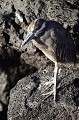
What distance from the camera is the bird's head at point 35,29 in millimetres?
3121

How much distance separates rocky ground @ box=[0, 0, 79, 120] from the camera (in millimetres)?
3428

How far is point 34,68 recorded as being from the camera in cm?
435

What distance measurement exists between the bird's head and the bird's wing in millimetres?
169

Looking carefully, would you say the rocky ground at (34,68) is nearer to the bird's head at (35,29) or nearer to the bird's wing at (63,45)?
the bird's wing at (63,45)

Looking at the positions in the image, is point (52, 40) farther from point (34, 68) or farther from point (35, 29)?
point (34, 68)

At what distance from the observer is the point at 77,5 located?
13.1ft

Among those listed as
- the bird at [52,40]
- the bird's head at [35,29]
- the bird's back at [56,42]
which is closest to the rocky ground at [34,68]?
the bird at [52,40]

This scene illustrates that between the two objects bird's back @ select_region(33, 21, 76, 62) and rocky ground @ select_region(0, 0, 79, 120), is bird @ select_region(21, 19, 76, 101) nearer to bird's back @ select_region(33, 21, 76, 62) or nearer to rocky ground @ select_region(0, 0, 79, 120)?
bird's back @ select_region(33, 21, 76, 62)

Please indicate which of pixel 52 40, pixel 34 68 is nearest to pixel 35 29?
pixel 52 40

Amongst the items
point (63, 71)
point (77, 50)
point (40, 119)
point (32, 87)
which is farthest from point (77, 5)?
point (40, 119)

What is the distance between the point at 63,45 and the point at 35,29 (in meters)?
0.41

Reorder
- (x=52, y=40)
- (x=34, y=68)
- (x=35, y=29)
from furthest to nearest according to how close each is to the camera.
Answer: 1. (x=34, y=68)
2. (x=52, y=40)
3. (x=35, y=29)

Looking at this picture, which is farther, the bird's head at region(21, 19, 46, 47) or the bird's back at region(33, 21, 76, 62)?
the bird's back at region(33, 21, 76, 62)

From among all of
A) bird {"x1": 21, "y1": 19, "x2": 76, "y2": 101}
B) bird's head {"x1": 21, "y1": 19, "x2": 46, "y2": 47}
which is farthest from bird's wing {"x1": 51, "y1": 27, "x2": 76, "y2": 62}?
bird's head {"x1": 21, "y1": 19, "x2": 46, "y2": 47}
